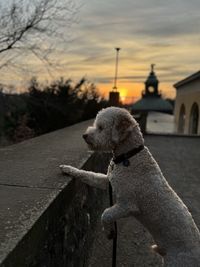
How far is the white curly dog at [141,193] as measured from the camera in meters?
2.32

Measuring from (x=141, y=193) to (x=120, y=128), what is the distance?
407 mm

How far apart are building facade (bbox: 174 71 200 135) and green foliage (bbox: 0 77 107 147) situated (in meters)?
14.1

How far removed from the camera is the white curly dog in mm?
2320

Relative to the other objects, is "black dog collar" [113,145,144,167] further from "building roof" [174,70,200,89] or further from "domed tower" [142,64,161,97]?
"domed tower" [142,64,161,97]

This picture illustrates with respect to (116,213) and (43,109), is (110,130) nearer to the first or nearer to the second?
(116,213)

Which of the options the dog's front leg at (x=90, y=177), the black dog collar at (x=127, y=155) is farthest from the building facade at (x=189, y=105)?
the black dog collar at (x=127, y=155)

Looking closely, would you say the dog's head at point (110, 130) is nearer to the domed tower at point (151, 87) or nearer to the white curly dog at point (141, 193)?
the white curly dog at point (141, 193)

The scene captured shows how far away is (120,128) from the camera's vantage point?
241 cm

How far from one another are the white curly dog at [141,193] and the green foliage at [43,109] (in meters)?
15.1

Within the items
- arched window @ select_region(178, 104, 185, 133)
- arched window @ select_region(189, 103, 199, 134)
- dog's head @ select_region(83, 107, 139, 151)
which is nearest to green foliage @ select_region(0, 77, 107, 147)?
dog's head @ select_region(83, 107, 139, 151)

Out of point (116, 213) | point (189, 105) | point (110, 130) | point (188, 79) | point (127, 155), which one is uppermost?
point (188, 79)

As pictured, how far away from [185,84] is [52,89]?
22.0 metres

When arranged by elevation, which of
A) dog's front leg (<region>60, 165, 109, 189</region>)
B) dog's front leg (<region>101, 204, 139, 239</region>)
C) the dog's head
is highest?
the dog's head

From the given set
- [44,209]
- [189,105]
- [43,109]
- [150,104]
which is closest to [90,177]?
[44,209]
